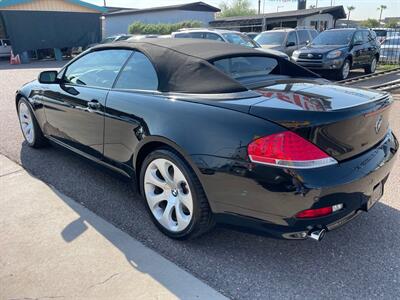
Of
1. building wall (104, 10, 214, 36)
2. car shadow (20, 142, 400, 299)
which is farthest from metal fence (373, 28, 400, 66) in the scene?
building wall (104, 10, 214, 36)

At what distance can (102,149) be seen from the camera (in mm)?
3482

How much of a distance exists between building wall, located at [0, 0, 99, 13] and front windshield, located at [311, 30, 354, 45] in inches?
751

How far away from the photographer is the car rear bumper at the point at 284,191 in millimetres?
2182

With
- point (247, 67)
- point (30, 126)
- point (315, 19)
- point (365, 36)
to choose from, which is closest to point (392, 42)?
point (365, 36)

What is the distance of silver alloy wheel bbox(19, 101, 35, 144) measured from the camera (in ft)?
16.1

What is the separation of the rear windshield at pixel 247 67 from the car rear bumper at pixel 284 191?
3.31 feet

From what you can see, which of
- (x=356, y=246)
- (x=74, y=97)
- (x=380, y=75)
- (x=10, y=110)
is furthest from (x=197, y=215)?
(x=380, y=75)

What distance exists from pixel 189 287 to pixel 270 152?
1039 millimetres

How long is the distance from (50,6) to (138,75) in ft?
80.9

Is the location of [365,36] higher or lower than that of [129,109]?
higher

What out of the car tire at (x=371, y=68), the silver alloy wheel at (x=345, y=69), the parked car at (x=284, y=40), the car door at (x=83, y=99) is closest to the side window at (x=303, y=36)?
the parked car at (x=284, y=40)

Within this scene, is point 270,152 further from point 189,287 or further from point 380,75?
point 380,75

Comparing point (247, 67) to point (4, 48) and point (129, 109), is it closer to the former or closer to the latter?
point (129, 109)

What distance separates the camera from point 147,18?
43.7 m
